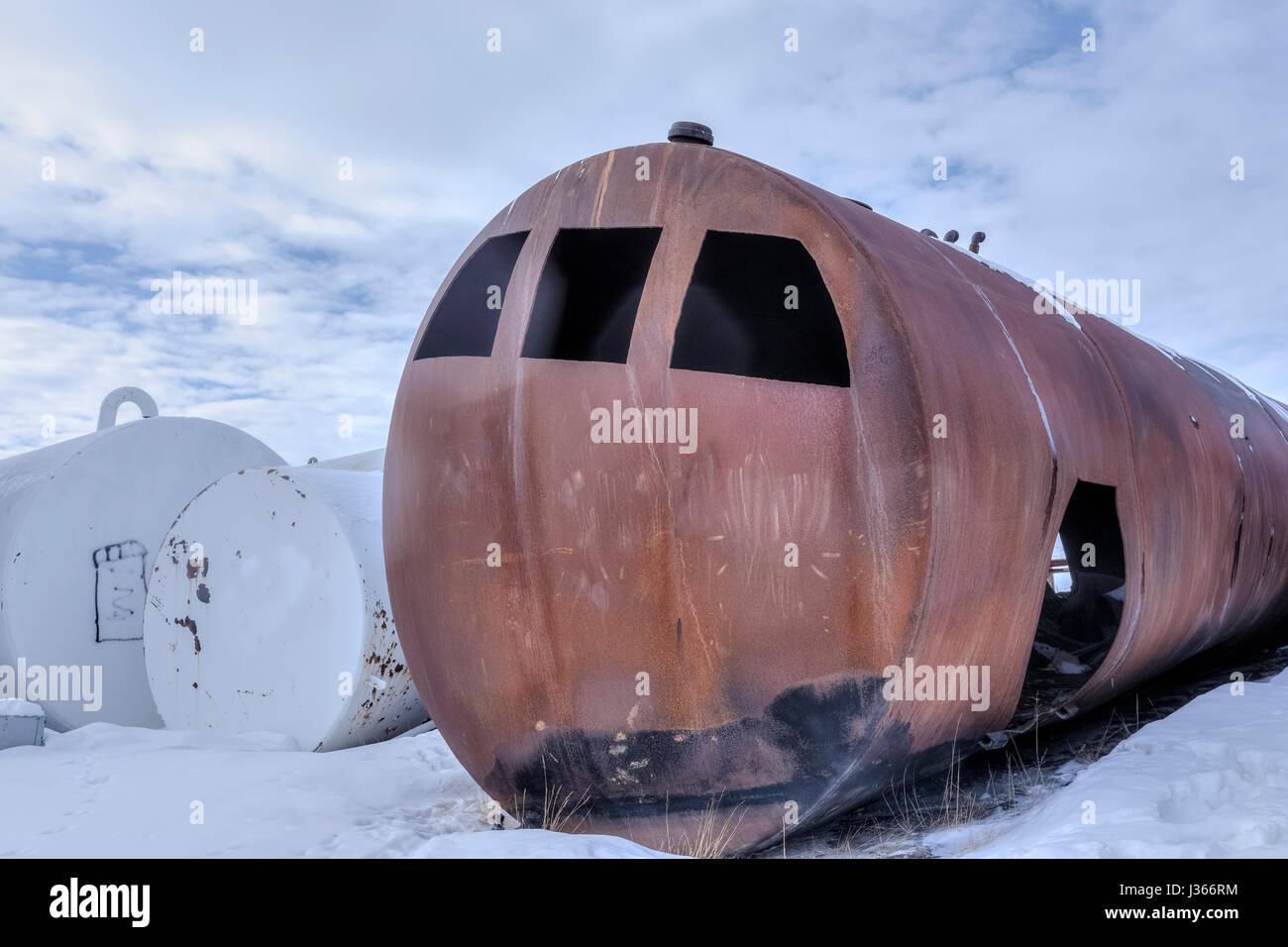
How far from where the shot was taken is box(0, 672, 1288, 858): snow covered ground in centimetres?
338

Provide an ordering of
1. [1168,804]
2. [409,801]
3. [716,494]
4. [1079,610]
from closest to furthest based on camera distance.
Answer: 1. [716,494]
2. [1168,804]
3. [409,801]
4. [1079,610]

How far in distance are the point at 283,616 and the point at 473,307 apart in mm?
2673

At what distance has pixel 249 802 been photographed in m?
4.65

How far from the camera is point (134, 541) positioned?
800cm

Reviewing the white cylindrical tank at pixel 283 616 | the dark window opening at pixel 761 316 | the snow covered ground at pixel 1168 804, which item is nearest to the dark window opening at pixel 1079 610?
the snow covered ground at pixel 1168 804

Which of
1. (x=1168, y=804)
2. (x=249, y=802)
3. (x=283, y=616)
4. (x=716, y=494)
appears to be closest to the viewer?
(x=716, y=494)

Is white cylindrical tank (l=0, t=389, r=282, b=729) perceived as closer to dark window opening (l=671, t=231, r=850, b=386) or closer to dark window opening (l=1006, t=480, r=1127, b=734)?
dark window opening (l=671, t=231, r=850, b=386)

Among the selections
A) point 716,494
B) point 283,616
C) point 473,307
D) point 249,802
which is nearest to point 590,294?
point 473,307

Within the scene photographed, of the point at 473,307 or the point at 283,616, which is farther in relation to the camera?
the point at 283,616

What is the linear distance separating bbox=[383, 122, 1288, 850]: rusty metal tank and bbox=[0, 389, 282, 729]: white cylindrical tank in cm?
480

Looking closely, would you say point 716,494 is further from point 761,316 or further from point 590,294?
point 590,294

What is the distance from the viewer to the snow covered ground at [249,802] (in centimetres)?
392

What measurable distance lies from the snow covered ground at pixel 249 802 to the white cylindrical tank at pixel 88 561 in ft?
4.42

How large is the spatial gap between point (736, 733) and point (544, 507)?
1.12 m
